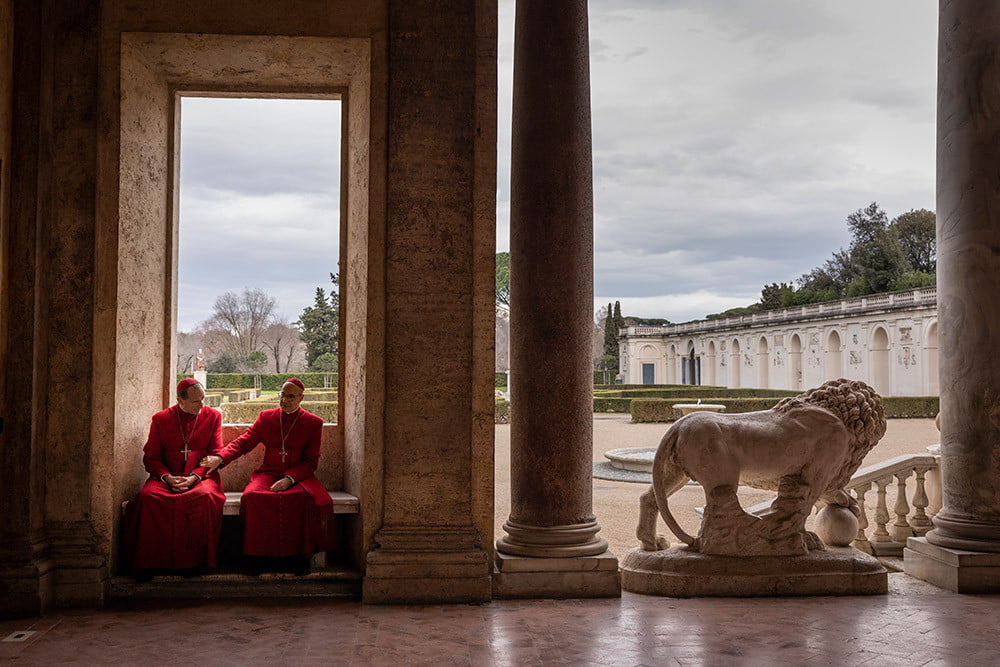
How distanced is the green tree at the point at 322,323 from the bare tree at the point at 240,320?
13.2 inches

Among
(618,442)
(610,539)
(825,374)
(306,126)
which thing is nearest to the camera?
(306,126)

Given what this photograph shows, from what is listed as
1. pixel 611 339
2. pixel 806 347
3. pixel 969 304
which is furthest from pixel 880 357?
pixel 969 304

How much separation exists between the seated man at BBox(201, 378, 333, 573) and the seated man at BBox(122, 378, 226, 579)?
0.16m

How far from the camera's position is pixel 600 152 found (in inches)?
2714

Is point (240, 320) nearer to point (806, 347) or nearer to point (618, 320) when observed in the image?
point (806, 347)

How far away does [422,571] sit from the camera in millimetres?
5520

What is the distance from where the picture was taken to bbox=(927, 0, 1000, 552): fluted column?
19.0 feet

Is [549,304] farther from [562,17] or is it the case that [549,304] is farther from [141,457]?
[141,457]

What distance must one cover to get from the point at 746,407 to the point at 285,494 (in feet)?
76.5

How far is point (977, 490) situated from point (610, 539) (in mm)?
3911

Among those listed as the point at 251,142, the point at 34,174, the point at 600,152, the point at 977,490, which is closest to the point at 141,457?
the point at 34,174

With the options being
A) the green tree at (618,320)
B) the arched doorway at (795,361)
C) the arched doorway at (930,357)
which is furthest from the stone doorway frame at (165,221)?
Result: the green tree at (618,320)

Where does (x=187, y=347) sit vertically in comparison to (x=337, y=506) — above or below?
above

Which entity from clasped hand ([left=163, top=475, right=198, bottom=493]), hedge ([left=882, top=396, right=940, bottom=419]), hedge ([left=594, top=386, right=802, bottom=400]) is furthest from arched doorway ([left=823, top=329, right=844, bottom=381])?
clasped hand ([left=163, top=475, right=198, bottom=493])
